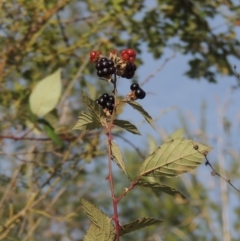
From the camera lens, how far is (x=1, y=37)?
195 cm

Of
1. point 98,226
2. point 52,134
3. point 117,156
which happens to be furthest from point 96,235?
point 52,134

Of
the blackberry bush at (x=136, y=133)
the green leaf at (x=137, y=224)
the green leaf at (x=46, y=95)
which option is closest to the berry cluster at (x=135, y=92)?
the blackberry bush at (x=136, y=133)

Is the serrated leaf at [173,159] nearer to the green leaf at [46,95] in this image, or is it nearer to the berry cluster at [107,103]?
the berry cluster at [107,103]

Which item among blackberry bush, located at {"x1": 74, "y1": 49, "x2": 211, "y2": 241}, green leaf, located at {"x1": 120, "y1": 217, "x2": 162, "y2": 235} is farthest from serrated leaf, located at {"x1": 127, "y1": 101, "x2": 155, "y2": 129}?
green leaf, located at {"x1": 120, "y1": 217, "x2": 162, "y2": 235}

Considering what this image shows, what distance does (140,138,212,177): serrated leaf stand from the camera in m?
0.76

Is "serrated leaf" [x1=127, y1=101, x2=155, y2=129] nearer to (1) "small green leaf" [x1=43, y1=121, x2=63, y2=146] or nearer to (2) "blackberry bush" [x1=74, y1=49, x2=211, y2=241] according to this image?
(2) "blackberry bush" [x1=74, y1=49, x2=211, y2=241]

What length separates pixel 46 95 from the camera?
156 centimetres

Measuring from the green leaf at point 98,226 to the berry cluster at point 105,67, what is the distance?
0.16 m

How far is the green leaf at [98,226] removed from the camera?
0.68 meters

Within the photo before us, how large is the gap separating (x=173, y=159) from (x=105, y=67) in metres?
0.13

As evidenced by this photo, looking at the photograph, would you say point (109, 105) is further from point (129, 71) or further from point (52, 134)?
point (52, 134)

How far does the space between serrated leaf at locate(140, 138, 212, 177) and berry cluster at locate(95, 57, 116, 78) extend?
0.33ft

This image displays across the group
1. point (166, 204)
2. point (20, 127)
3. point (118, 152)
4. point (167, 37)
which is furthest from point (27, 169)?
point (166, 204)

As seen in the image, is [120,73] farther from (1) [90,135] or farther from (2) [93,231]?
(1) [90,135]
